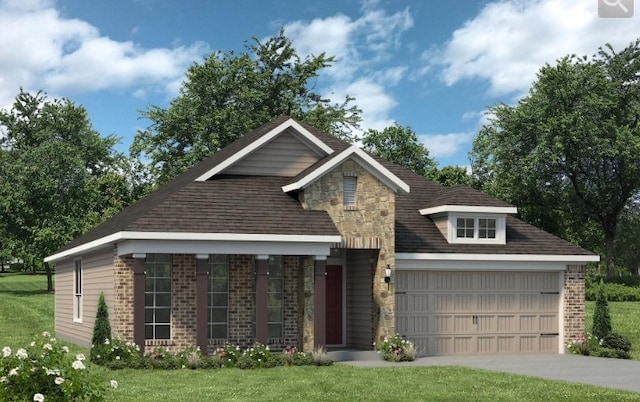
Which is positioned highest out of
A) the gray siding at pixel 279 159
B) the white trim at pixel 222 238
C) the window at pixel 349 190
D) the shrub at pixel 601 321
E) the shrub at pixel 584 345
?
the gray siding at pixel 279 159

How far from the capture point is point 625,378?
19.0 m

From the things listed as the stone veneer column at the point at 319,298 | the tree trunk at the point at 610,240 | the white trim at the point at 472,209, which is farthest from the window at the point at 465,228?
the tree trunk at the point at 610,240

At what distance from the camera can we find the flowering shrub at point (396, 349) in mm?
23094

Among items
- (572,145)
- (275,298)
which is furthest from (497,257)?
(572,145)

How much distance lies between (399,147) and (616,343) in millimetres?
38765

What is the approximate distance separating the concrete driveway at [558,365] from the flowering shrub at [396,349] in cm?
25

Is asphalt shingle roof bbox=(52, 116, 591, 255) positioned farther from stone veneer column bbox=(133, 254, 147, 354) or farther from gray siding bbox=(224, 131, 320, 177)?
stone veneer column bbox=(133, 254, 147, 354)

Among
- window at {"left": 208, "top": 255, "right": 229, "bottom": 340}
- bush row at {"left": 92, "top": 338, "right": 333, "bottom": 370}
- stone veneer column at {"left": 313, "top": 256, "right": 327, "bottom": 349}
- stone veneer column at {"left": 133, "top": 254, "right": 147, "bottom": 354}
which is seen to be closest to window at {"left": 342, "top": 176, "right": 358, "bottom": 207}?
stone veneer column at {"left": 313, "top": 256, "right": 327, "bottom": 349}

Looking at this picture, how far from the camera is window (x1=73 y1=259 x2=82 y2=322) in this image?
93.8 feet

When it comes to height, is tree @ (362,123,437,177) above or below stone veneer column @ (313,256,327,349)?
above

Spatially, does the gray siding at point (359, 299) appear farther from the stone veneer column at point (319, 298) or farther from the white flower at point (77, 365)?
the white flower at point (77, 365)

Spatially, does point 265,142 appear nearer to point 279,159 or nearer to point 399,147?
point 279,159

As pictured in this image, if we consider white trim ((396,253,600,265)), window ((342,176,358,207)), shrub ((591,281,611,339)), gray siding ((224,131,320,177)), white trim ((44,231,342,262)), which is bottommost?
shrub ((591,281,611,339))

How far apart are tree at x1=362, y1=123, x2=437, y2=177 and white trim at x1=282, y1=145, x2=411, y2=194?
38.8 m
